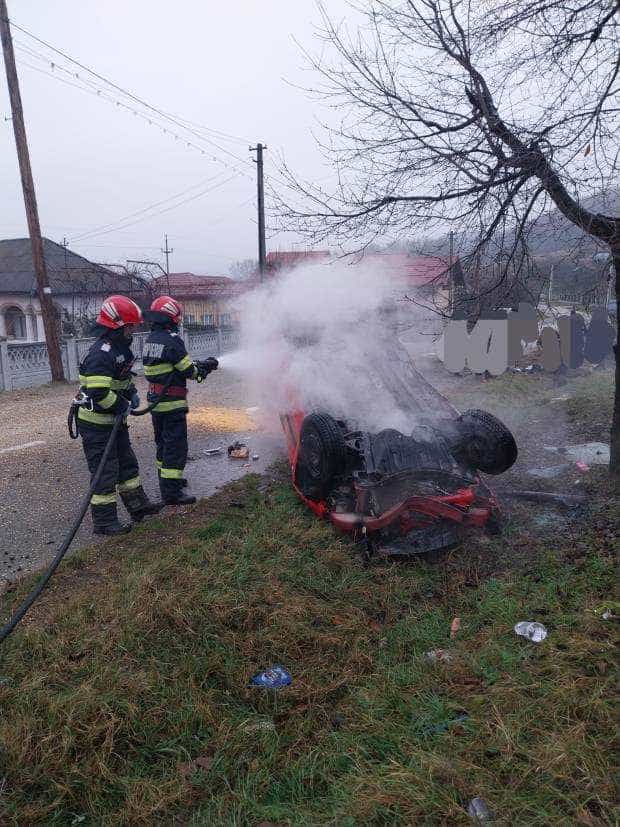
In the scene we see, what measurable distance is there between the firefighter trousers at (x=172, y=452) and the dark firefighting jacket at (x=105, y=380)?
0.56 metres

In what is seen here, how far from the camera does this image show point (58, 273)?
96.1 ft

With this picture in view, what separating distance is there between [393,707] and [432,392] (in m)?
3.33

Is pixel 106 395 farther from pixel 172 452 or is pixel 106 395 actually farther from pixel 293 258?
pixel 293 258

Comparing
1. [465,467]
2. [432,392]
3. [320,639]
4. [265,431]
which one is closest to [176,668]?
[320,639]

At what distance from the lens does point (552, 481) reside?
19.8 ft

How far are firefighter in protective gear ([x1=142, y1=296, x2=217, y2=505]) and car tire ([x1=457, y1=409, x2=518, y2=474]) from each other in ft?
8.90

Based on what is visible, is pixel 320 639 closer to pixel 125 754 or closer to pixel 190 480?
pixel 125 754

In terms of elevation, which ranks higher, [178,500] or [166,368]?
[166,368]

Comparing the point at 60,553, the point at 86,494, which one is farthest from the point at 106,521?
the point at 60,553

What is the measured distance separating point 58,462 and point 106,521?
259cm

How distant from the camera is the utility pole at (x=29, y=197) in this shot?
12.5 metres

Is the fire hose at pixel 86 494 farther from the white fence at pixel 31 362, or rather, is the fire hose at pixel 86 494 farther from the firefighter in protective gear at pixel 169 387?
the white fence at pixel 31 362

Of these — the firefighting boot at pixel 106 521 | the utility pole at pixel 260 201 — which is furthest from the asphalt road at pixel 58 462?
the utility pole at pixel 260 201

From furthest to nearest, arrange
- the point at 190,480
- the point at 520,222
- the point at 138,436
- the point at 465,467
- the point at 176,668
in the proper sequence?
the point at 138,436 < the point at 190,480 < the point at 520,222 < the point at 465,467 < the point at 176,668
